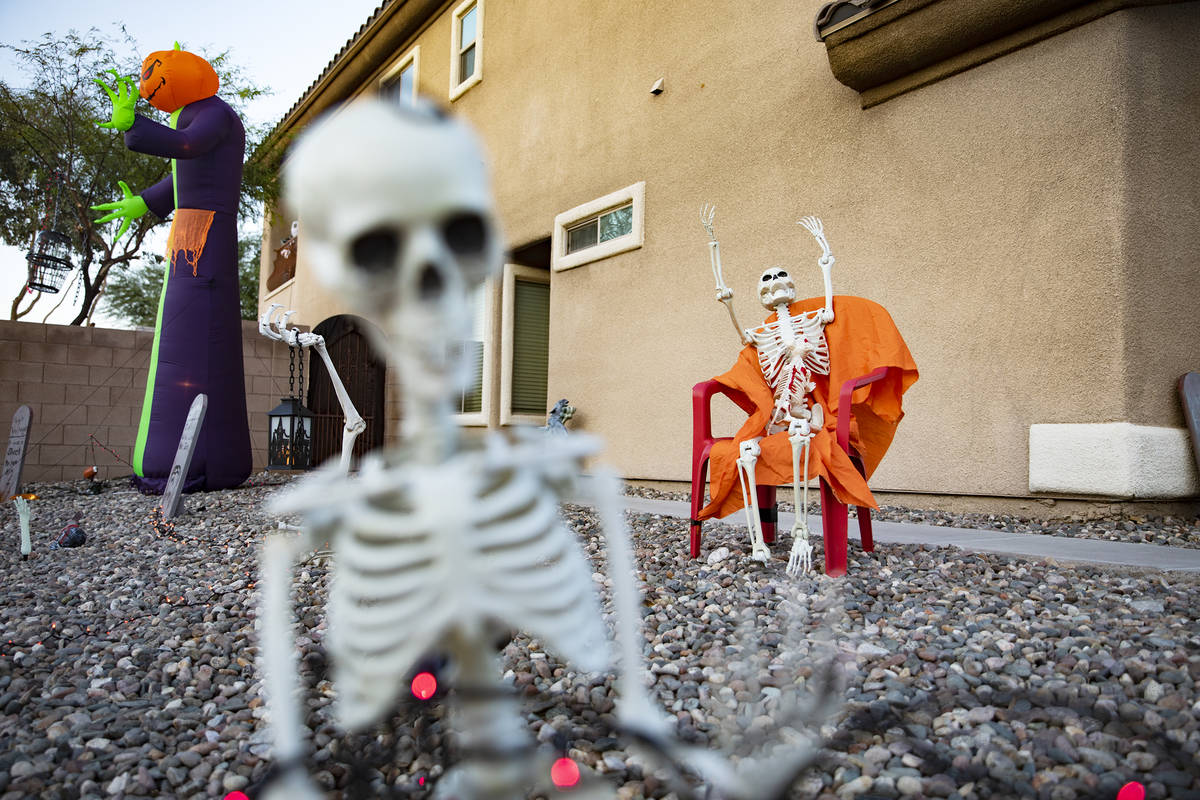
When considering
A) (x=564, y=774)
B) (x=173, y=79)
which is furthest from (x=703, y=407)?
(x=173, y=79)

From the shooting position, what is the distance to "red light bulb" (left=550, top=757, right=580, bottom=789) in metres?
0.81

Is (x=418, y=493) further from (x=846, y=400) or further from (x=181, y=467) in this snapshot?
(x=181, y=467)

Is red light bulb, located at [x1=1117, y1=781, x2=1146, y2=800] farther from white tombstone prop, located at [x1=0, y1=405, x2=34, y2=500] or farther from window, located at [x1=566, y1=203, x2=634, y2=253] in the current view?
window, located at [x1=566, y1=203, x2=634, y2=253]

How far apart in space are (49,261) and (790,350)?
9555mm

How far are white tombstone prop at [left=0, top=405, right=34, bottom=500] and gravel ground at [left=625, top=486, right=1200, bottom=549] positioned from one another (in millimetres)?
5795

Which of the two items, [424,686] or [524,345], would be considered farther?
[524,345]

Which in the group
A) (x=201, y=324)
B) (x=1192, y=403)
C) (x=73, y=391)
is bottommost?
(x=1192, y=403)

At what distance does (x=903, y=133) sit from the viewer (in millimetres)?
5273

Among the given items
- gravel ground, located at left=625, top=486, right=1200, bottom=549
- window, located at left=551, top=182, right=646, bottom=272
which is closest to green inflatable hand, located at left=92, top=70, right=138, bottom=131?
window, located at left=551, top=182, right=646, bottom=272

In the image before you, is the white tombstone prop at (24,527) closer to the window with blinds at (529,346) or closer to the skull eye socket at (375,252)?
the skull eye socket at (375,252)

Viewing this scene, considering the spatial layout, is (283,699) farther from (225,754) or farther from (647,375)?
(647,375)

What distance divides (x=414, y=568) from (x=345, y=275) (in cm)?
25

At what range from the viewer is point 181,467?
524 centimetres

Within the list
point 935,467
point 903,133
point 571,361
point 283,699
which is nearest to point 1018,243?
point 903,133
